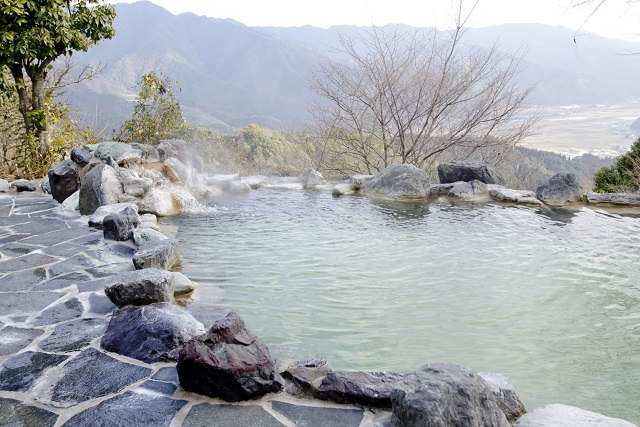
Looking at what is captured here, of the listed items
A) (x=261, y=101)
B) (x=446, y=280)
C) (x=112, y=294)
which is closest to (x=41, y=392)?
(x=112, y=294)

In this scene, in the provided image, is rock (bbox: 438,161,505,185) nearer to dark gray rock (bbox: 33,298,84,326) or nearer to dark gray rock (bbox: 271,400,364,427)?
dark gray rock (bbox: 33,298,84,326)

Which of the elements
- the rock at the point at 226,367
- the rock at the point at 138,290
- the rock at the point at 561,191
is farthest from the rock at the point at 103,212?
the rock at the point at 561,191

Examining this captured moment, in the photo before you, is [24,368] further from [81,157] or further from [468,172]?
[468,172]

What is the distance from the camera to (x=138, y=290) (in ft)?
11.4

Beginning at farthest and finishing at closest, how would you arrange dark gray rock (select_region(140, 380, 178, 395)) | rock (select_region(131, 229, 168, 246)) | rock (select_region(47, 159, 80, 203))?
rock (select_region(47, 159, 80, 203)) → rock (select_region(131, 229, 168, 246)) → dark gray rock (select_region(140, 380, 178, 395))

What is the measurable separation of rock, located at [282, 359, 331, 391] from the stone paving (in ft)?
0.31

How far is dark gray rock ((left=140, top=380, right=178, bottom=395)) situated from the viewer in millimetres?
2436

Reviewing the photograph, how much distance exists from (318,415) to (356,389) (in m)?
0.24

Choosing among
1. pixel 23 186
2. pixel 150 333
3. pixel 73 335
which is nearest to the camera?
pixel 150 333

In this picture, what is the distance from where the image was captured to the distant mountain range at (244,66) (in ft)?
165

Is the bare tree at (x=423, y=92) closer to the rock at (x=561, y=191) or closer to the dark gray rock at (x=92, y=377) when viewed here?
the rock at (x=561, y=191)

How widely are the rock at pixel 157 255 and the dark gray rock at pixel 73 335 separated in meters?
1.05

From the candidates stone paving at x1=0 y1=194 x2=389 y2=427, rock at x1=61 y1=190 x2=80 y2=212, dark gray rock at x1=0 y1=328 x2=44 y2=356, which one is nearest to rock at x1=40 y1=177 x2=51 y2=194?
rock at x1=61 y1=190 x2=80 y2=212

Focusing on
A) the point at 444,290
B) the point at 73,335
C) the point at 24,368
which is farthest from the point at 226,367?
the point at 444,290
